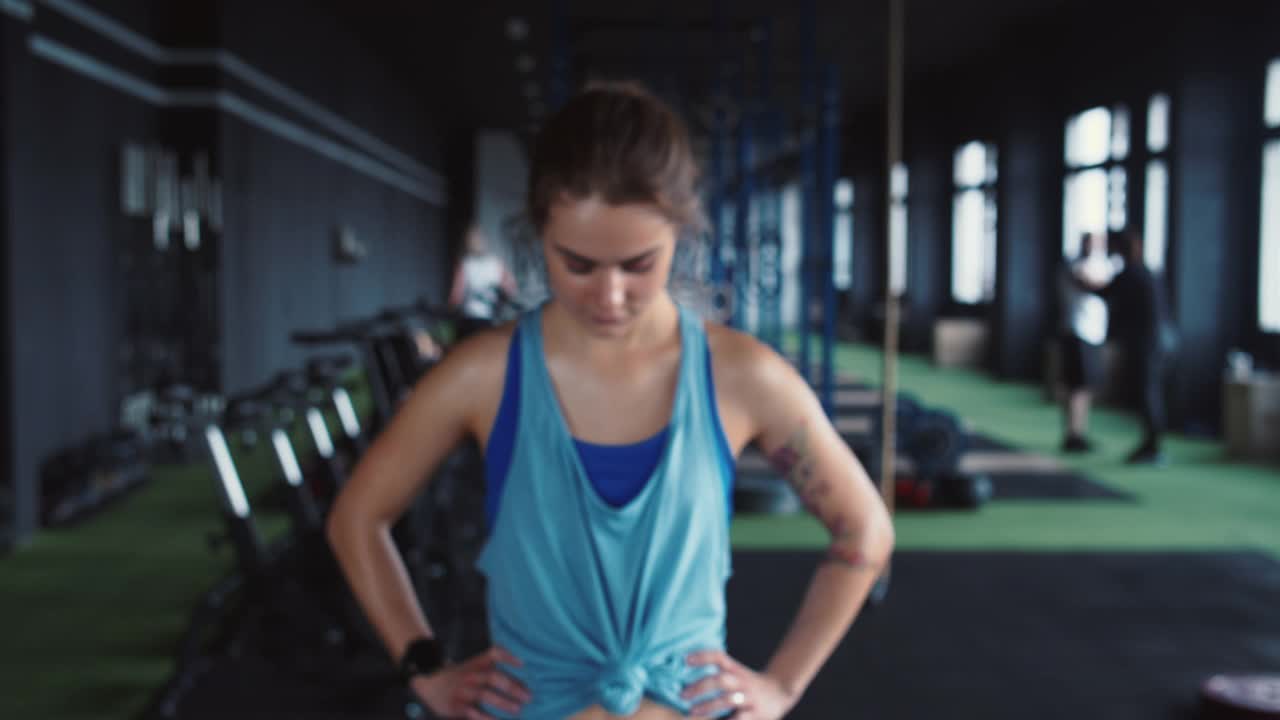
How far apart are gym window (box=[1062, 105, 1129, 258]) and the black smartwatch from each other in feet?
30.9

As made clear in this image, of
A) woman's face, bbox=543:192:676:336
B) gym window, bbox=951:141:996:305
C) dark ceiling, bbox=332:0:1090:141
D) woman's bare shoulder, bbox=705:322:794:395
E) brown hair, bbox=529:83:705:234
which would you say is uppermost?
dark ceiling, bbox=332:0:1090:141

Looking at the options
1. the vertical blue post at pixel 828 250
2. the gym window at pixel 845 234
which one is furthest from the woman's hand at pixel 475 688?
the gym window at pixel 845 234

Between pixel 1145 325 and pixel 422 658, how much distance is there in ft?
21.7

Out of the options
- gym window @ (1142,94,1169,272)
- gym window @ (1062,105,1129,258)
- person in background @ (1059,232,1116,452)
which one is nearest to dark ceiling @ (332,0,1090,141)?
gym window @ (1062,105,1129,258)

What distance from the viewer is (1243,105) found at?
8.40 m

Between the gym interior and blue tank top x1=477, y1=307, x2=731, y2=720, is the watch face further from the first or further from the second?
the gym interior

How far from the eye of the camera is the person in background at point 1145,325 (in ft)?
22.4

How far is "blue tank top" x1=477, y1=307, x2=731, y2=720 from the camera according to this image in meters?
0.91

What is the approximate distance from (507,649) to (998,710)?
229 centimetres

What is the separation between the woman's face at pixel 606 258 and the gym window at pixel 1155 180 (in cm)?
905

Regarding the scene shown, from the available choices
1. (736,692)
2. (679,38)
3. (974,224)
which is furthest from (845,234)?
(736,692)

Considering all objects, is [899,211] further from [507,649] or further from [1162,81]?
[507,649]

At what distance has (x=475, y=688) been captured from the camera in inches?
37.6

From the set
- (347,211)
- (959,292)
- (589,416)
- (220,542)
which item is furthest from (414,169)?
(589,416)
